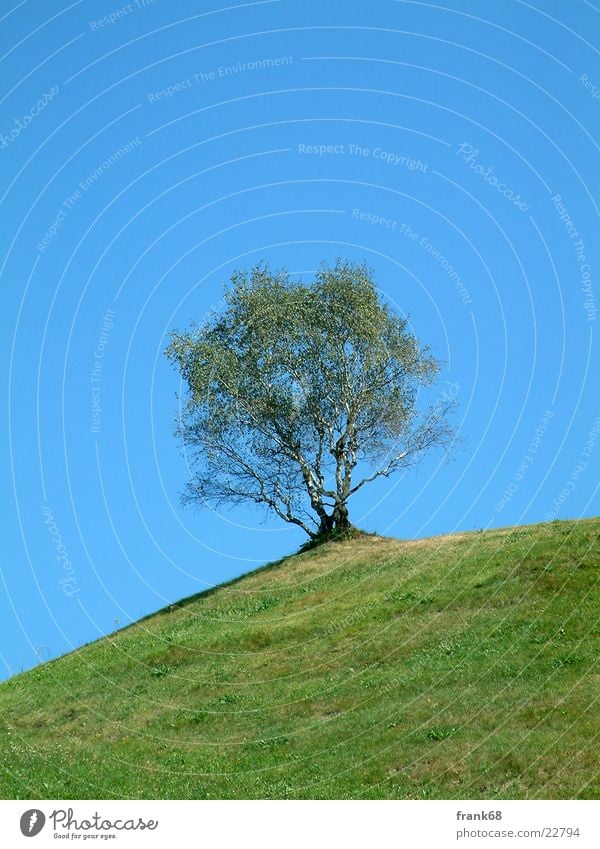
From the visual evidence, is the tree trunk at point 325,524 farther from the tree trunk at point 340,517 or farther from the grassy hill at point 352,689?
the grassy hill at point 352,689

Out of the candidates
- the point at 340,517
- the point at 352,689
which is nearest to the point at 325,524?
the point at 340,517

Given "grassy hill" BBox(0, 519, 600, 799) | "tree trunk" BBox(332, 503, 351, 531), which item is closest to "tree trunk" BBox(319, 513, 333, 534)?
"tree trunk" BBox(332, 503, 351, 531)

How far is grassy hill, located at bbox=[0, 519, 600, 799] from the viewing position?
2697 centimetres

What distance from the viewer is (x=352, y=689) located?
3347cm

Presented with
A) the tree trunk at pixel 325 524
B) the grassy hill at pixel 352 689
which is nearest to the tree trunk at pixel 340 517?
the tree trunk at pixel 325 524

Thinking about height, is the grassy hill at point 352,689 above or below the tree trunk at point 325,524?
below

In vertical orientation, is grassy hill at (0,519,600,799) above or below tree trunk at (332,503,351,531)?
below

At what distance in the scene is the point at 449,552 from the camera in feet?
153

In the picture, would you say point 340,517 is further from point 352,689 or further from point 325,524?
point 352,689

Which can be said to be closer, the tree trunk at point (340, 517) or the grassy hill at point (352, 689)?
the grassy hill at point (352, 689)

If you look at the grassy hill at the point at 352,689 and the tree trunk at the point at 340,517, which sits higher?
the tree trunk at the point at 340,517

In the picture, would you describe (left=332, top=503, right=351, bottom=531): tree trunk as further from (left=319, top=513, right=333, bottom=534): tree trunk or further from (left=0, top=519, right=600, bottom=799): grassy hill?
(left=0, top=519, right=600, bottom=799): grassy hill

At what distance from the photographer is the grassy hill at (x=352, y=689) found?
26969mm
